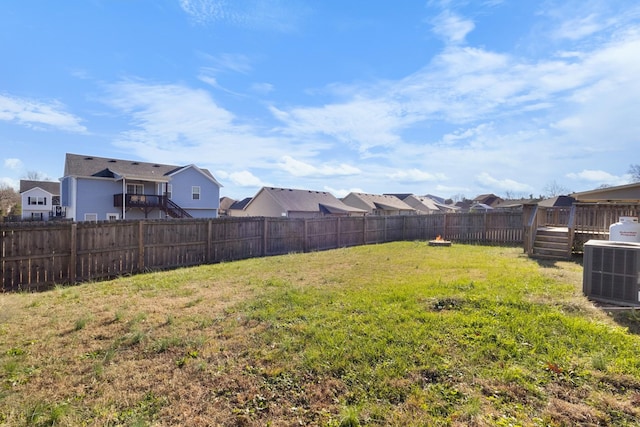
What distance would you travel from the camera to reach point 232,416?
245 cm

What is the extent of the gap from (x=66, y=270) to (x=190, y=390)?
6669 mm

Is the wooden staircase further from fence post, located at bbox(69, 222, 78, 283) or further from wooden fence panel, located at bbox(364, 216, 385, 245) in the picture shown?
fence post, located at bbox(69, 222, 78, 283)

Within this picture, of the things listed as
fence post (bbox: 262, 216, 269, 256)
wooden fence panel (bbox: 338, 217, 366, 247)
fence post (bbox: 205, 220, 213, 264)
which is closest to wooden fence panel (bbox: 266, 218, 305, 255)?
fence post (bbox: 262, 216, 269, 256)

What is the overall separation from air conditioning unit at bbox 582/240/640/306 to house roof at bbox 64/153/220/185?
27.7 meters

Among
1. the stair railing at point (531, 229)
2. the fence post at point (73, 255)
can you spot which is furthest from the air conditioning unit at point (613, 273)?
the fence post at point (73, 255)

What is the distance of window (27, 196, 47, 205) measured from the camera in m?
38.3

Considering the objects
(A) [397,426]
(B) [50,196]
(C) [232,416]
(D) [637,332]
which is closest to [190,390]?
(C) [232,416]

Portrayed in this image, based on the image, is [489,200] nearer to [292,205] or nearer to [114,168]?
[292,205]

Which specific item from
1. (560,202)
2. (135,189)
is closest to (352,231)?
(560,202)

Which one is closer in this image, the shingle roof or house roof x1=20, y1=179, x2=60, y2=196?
the shingle roof

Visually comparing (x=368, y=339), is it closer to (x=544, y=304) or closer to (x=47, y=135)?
(x=544, y=304)

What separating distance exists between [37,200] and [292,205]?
34317 mm

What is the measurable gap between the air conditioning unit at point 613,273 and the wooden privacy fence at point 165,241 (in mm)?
9886

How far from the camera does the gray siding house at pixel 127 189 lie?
23.5 metres
